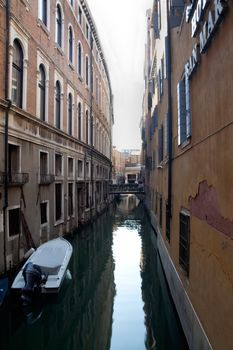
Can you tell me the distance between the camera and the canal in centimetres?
638

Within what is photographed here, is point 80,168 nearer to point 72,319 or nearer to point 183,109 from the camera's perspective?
point 72,319

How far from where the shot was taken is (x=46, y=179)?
13398 mm

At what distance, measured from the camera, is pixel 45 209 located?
13844mm

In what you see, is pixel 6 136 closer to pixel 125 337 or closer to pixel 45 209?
pixel 45 209

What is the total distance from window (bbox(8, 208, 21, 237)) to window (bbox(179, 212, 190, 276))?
5.34 meters

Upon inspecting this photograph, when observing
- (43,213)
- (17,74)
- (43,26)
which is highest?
(43,26)

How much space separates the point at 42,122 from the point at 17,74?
2276 mm

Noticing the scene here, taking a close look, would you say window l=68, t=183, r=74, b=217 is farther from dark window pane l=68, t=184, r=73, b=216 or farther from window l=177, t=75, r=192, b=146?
window l=177, t=75, r=192, b=146

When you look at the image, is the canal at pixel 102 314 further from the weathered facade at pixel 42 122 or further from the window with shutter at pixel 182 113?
the window with shutter at pixel 182 113

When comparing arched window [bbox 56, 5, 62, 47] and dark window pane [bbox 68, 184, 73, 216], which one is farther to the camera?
dark window pane [bbox 68, 184, 73, 216]

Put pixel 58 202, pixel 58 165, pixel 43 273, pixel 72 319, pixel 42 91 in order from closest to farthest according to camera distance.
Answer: pixel 72 319, pixel 43 273, pixel 42 91, pixel 58 202, pixel 58 165

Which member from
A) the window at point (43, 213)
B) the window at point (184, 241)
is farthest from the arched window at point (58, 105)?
the window at point (184, 241)

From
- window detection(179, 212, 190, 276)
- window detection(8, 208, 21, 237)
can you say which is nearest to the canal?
window detection(179, 212, 190, 276)

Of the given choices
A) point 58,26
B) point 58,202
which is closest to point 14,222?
point 58,202
